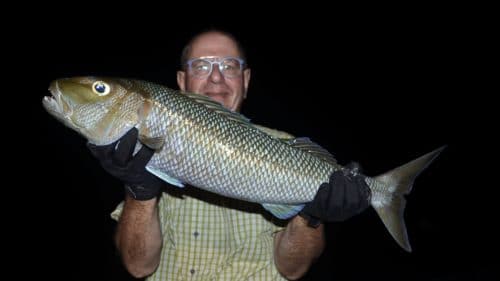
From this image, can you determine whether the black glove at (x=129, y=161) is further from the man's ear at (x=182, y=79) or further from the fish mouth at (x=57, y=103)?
the man's ear at (x=182, y=79)

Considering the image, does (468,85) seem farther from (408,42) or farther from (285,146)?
(285,146)

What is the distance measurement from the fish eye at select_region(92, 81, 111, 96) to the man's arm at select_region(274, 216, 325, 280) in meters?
1.63

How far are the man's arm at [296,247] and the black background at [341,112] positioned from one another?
23.5ft

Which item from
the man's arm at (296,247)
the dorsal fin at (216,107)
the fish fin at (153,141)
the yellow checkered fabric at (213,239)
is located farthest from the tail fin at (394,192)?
the fish fin at (153,141)

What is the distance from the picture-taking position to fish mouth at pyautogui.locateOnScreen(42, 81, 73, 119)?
88.1 inches

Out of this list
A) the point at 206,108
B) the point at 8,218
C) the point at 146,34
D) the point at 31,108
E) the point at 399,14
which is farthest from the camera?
the point at 146,34

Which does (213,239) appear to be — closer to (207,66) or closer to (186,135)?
(186,135)

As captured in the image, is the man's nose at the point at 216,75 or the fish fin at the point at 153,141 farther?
the man's nose at the point at 216,75

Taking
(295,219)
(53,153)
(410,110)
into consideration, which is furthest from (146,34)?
(295,219)

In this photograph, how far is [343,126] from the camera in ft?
91.5

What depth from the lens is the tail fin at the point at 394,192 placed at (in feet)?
9.14

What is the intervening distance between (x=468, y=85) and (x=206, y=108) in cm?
2582

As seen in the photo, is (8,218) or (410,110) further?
(410,110)

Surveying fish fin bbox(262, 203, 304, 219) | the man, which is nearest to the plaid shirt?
the man
